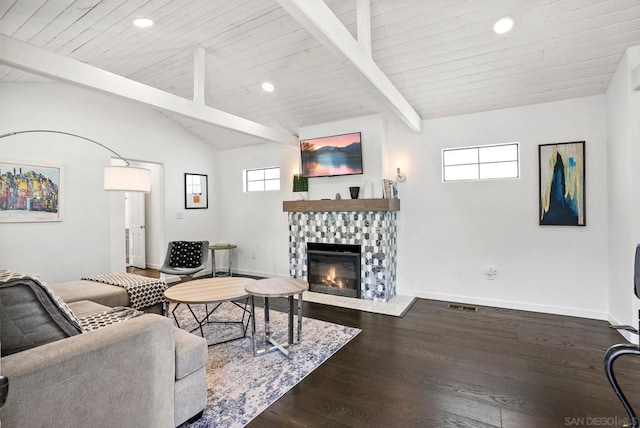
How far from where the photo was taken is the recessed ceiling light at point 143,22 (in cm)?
289

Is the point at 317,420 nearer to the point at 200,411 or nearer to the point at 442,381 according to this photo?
the point at 200,411

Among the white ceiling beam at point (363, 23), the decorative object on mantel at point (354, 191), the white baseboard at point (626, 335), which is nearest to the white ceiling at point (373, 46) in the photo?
the white ceiling beam at point (363, 23)

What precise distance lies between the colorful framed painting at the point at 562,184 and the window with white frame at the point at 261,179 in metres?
3.95

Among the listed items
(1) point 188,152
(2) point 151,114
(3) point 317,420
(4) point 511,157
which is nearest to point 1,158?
(2) point 151,114

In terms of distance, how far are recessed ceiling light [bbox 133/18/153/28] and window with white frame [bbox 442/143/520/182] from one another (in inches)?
142

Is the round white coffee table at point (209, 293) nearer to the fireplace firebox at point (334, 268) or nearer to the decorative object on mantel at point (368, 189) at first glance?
the fireplace firebox at point (334, 268)

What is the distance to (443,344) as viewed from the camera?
2893 mm

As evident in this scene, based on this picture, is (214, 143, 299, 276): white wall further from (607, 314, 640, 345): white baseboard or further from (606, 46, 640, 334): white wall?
(607, 314, 640, 345): white baseboard

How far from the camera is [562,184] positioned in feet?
11.6

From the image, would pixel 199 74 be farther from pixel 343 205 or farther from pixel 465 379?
pixel 465 379

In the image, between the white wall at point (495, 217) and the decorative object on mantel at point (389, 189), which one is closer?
the white wall at point (495, 217)

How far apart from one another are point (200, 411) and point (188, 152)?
4.90 m

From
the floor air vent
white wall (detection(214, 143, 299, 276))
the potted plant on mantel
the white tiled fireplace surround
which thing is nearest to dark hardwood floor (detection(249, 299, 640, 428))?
the floor air vent

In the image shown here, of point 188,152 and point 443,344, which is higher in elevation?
point 188,152
